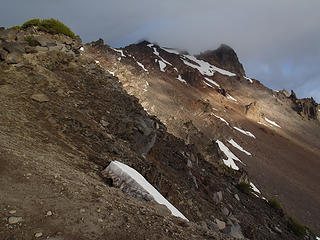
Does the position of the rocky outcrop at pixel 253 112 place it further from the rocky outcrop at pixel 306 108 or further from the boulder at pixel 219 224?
the boulder at pixel 219 224

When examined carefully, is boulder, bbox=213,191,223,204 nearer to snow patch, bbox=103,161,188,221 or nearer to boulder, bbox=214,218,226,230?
boulder, bbox=214,218,226,230

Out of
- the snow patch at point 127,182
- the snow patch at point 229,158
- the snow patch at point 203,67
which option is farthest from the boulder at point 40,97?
the snow patch at point 203,67

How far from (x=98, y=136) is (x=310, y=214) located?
2583 centimetres

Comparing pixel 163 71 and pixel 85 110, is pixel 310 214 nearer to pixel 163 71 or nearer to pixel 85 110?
pixel 85 110

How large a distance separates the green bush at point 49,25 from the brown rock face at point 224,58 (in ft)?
314

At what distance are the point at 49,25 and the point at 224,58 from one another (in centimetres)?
10608

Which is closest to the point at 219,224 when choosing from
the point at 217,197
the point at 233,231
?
the point at 233,231

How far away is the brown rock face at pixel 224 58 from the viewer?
107062 millimetres

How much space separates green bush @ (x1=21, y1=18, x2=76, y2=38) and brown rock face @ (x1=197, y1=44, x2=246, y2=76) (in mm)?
95587

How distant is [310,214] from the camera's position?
22953 mm

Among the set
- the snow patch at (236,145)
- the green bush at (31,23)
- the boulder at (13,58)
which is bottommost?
the boulder at (13,58)

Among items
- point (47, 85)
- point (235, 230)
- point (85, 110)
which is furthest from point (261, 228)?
point (47, 85)

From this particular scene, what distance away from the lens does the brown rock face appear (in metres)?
107

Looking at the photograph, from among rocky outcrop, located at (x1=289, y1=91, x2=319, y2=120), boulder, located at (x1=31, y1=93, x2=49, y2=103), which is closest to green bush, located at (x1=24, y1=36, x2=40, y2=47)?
boulder, located at (x1=31, y1=93, x2=49, y2=103)
